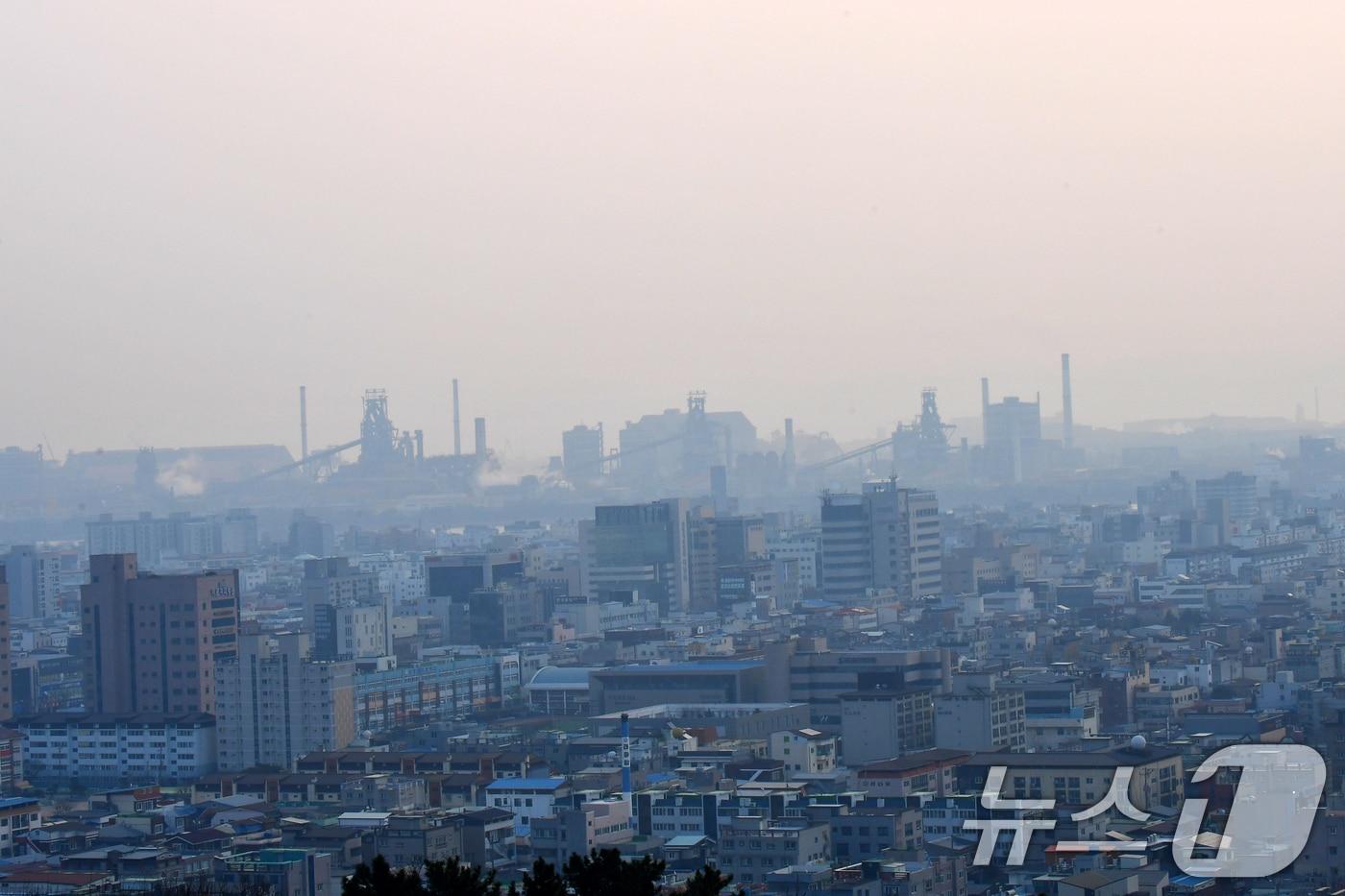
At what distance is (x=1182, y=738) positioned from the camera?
41.7 feet

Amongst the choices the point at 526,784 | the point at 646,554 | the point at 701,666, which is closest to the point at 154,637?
the point at 701,666

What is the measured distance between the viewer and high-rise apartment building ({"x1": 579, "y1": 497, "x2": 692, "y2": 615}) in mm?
26141

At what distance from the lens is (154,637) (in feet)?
52.6

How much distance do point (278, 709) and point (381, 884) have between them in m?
10.3

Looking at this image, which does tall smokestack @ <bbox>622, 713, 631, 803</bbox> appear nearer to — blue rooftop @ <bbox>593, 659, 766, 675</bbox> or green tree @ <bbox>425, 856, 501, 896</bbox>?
blue rooftop @ <bbox>593, 659, 766, 675</bbox>

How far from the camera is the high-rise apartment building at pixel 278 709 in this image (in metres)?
14.7

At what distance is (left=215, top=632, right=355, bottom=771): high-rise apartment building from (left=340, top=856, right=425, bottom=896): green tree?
9985 mm

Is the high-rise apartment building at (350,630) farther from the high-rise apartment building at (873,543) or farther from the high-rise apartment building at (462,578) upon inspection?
the high-rise apartment building at (873,543)

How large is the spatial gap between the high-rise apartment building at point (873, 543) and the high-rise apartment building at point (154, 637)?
10.6 meters

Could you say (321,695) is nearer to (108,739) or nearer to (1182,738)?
(108,739)

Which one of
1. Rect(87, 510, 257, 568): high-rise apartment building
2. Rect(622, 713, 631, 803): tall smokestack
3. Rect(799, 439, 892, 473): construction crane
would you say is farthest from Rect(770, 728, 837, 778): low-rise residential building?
Rect(799, 439, 892, 473): construction crane

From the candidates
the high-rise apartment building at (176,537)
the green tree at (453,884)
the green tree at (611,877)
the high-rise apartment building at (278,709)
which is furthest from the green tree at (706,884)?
the high-rise apartment building at (176,537)

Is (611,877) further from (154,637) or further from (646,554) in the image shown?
(646,554)

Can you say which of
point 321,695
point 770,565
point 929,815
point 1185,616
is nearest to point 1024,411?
point 770,565
